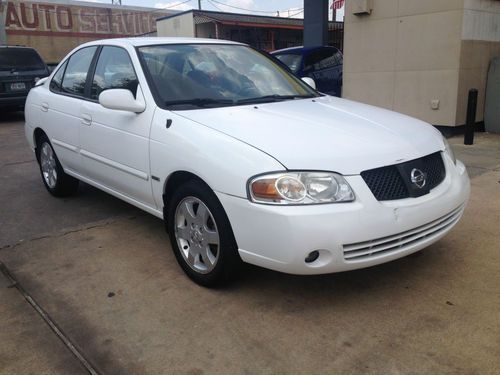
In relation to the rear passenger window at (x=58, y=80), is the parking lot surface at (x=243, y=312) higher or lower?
lower

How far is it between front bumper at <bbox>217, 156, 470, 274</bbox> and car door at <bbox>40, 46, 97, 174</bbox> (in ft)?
7.70

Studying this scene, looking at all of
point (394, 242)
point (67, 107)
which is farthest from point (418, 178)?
point (67, 107)

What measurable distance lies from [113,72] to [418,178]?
265cm

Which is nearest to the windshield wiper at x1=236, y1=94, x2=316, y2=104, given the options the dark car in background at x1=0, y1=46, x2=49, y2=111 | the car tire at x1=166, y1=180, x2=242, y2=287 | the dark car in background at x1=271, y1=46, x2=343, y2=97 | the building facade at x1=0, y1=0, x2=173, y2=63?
the car tire at x1=166, y1=180, x2=242, y2=287

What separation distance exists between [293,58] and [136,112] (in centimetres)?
720

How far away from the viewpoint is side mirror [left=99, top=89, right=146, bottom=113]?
358cm

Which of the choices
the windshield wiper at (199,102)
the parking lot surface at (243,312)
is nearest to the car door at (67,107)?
the parking lot surface at (243,312)

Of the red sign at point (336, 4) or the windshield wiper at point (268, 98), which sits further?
the red sign at point (336, 4)

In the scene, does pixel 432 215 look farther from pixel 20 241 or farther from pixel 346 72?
pixel 346 72

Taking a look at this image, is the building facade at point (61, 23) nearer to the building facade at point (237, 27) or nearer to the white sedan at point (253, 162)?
the building facade at point (237, 27)

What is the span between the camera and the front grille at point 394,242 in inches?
109

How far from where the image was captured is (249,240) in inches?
112

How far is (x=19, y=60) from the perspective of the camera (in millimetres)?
12320

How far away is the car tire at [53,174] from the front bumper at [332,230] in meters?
3.00
